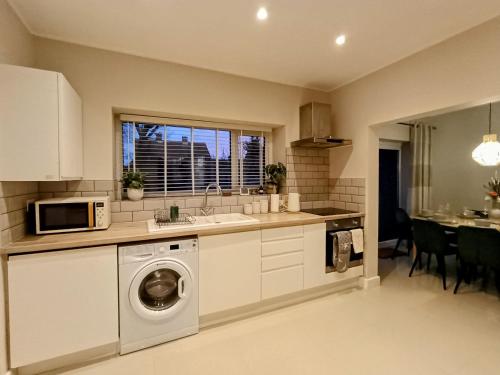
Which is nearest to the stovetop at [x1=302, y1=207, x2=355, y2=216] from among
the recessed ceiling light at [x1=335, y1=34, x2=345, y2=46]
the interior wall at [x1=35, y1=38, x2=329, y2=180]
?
the interior wall at [x1=35, y1=38, x2=329, y2=180]

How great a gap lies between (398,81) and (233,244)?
2.35 m

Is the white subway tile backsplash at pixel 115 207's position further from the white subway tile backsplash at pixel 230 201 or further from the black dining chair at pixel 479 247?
the black dining chair at pixel 479 247

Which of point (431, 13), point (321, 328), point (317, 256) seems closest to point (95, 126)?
point (317, 256)

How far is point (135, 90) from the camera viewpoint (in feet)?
7.77

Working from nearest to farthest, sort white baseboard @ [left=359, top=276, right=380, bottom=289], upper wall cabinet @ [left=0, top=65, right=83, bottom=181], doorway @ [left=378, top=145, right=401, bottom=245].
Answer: upper wall cabinet @ [left=0, top=65, right=83, bottom=181], white baseboard @ [left=359, top=276, right=380, bottom=289], doorway @ [left=378, top=145, right=401, bottom=245]

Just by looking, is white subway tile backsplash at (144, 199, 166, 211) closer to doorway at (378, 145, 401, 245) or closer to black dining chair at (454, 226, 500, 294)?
black dining chair at (454, 226, 500, 294)

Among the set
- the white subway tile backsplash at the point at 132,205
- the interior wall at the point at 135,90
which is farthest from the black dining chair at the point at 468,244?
the white subway tile backsplash at the point at 132,205

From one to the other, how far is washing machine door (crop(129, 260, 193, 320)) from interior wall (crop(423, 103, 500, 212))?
5034mm

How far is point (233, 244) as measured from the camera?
7.19 feet

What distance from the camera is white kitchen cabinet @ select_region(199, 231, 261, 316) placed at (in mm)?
2096

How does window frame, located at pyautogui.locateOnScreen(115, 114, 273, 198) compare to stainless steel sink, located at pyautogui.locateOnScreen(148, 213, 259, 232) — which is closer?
stainless steel sink, located at pyautogui.locateOnScreen(148, 213, 259, 232)

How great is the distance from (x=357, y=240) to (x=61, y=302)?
9.05ft

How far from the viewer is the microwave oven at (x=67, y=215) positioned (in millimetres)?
1786

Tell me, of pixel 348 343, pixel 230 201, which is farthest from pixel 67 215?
pixel 348 343
